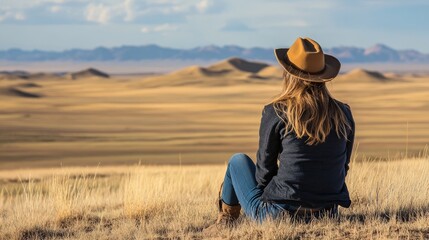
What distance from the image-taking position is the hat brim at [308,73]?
194 inches

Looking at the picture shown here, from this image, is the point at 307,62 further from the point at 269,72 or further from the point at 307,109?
the point at 269,72

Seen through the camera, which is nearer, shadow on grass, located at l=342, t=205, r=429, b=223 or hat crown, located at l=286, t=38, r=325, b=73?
hat crown, located at l=286, t=38, r=325, b=73

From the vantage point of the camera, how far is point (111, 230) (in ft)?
19.5

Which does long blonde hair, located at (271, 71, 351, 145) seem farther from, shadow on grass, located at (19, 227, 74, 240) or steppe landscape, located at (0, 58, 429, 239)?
shadow on grass, located at (19, 227, 74, 240)

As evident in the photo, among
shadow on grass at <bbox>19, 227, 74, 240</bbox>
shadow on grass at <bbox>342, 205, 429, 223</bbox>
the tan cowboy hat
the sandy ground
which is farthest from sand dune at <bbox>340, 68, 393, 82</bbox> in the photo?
the tan cowboy hat

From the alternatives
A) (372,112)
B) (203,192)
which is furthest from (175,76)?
(203,192)

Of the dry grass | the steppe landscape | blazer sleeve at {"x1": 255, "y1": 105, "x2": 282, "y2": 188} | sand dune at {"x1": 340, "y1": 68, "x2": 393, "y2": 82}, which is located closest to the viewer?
blazer sleeve at {"x1": 255, "y1": 105, "x2": 282, "y2": 188}

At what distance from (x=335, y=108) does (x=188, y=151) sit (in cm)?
2430

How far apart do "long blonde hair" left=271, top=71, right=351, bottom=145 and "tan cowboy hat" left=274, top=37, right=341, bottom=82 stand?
5cm

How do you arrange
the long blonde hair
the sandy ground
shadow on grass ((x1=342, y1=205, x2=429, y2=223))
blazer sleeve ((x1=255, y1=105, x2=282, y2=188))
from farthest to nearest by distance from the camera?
the sandy ground
shadow on grass ((x1=342, y1=205, x2=429, y2=223))
blazer sleeve ((x1=255, y1=105, x2=282, y2=188))
the long blonde hair

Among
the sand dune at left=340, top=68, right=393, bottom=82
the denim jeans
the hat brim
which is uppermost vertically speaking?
the hat brim

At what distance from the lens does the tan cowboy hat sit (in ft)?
16.2

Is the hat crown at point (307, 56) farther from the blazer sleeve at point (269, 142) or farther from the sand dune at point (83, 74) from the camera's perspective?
the sand dune at point (83, 74)

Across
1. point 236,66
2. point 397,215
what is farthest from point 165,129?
point 236,66
